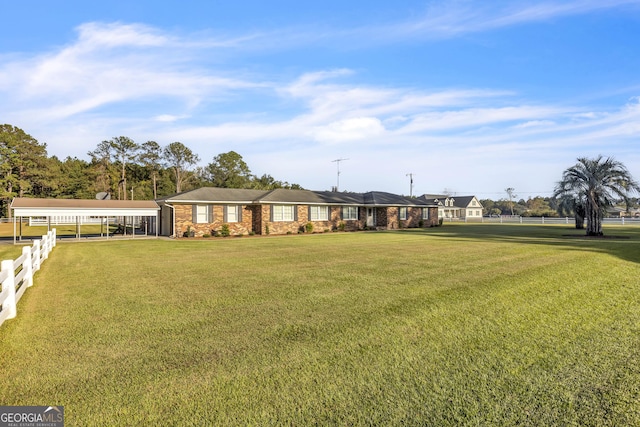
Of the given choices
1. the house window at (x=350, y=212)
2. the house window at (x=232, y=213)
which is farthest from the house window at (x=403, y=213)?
the house window at (x=232, y=213)

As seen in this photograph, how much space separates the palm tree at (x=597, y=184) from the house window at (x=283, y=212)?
60.5 feet

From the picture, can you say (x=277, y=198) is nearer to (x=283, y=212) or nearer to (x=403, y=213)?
(x=283, y=212)

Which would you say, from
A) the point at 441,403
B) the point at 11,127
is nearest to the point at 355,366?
the point at 441,403

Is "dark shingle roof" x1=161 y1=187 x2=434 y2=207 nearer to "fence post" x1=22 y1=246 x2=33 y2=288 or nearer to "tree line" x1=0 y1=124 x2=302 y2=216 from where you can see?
"fence post" x1=22 y1=246 x2=33 y2=288

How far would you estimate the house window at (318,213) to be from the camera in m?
27.0

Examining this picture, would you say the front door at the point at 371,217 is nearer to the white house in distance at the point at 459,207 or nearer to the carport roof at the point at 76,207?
the carport roof at the point at 76,207

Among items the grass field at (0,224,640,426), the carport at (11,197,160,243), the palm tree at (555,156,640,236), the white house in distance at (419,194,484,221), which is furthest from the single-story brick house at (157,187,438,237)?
the white house in distance at (419,194,484,221)

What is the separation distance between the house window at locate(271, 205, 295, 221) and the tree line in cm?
3390

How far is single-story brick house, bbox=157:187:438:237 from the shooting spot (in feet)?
73.3

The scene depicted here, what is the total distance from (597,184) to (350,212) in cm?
1663

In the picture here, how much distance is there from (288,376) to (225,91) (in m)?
18.3

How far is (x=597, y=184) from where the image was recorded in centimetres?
2069

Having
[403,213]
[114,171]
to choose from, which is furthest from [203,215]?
[114,171]

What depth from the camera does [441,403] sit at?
9.77ft
